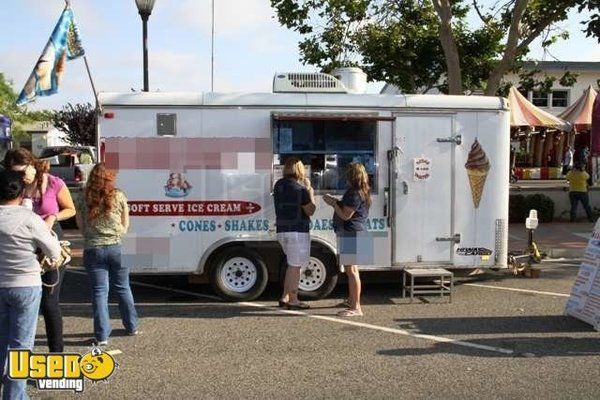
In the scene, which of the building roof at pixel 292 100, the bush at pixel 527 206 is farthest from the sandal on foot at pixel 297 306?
the bush at pixel 527 206

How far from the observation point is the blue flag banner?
9.90 m

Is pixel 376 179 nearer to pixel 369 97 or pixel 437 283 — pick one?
pixel 369 97

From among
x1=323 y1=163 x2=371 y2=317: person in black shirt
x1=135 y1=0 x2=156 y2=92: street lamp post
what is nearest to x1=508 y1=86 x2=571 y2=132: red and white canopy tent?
x1=135 y1=0 x2=156 y2=92: street lamp post

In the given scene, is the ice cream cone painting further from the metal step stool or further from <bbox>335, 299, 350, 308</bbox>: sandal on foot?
<bbox>335, 299, 350, 308</bbox>: sandal on foot

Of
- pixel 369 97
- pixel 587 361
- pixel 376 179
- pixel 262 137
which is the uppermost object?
pixel 369 97

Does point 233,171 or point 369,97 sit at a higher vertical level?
point 369,97

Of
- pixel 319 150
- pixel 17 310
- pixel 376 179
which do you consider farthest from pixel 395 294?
pixel 17 310

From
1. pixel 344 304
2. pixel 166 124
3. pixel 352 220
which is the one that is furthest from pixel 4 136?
pixel 352 220

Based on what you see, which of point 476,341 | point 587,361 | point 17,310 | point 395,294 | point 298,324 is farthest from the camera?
point 395,294

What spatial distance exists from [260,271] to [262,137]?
65.3 inches

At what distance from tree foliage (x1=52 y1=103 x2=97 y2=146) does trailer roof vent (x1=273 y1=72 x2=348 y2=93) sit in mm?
33328

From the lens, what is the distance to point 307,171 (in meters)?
8.05

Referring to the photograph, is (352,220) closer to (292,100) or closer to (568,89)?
(292,100)

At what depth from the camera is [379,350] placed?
612 centimetres
